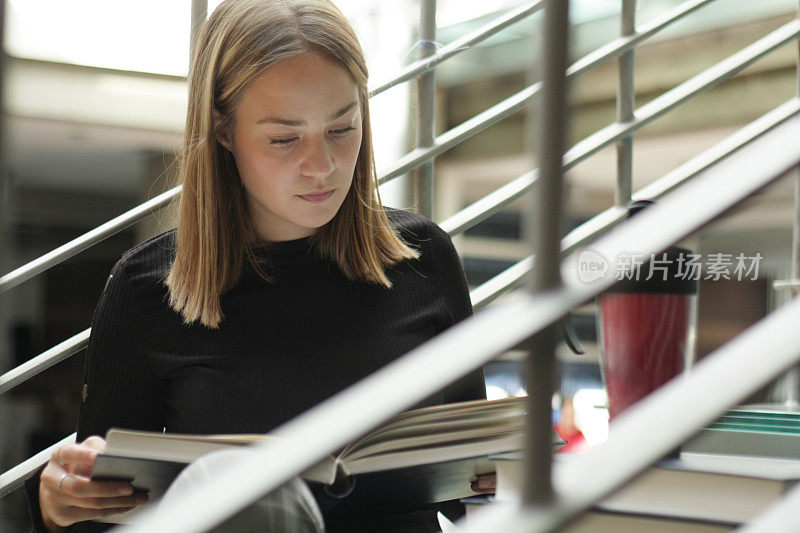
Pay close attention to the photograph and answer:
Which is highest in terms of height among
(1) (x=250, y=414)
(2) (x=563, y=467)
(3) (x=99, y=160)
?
(2) (x=563, y=467)

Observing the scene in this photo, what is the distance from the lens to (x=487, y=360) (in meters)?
0.29

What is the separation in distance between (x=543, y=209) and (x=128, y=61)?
148 inches

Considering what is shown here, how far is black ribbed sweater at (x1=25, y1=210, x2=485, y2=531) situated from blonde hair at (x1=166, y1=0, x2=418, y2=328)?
23 millimetres

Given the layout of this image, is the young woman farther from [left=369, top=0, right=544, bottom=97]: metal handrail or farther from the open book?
the open book

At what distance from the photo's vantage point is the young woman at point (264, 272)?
1.02 metres

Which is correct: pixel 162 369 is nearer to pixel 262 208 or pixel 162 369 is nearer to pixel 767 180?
pixel 262 208

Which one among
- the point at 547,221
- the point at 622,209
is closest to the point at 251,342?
the point at 622,209

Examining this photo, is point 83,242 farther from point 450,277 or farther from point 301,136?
point 450,277

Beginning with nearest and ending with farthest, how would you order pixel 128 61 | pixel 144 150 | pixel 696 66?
pixel 128 61, pixel 144 150, pixel 696 66

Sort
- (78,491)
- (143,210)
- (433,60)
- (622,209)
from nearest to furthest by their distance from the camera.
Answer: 1. (78,491)
2. (143,210)
3. (433,60)
4. (622,209)

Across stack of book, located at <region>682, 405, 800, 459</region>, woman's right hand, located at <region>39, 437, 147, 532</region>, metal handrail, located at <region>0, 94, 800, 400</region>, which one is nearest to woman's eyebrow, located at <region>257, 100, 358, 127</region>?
metal handrail, located at <region>0, 94, 800, 400</region>

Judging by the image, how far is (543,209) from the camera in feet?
1.01

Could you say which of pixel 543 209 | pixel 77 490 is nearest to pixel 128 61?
pixel 77 490

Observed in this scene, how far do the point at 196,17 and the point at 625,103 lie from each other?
66 cm
